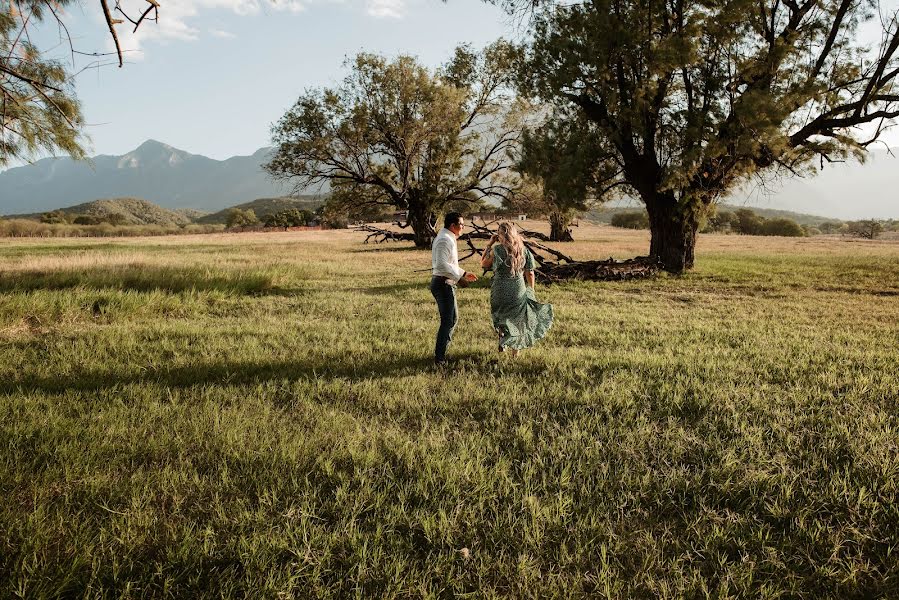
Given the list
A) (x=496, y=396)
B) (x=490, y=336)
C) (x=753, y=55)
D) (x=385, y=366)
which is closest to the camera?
(x=496, y=396)

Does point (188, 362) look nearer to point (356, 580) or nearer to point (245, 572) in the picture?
point (245, 572)

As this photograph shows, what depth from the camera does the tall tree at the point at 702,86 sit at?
13.0 m

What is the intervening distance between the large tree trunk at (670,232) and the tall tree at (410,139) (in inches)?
537

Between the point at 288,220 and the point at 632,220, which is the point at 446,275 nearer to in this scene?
the point at 632,220

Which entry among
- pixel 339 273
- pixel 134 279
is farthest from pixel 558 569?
pixel 339 273

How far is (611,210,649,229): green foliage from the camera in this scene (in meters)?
67.2

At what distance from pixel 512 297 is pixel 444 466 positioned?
3.39 metres

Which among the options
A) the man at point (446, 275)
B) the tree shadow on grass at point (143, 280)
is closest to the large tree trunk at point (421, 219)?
the tree shadow on grass at point (143, 280)

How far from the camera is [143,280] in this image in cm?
1141

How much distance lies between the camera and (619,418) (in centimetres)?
431

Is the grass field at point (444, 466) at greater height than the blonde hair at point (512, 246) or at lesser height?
lesser

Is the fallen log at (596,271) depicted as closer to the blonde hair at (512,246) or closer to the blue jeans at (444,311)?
the blonde hair at (512,246)

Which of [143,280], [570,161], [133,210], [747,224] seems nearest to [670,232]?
[570,161]

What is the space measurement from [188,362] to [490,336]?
15.3 ft
